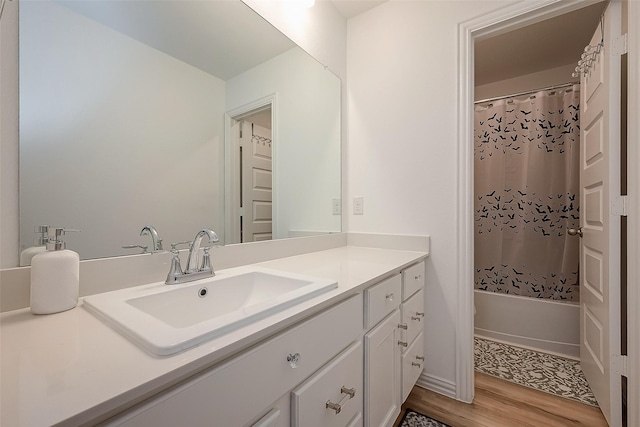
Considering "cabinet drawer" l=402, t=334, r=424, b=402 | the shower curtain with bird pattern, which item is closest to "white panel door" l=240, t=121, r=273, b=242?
"cabinet drawer" l=402, t=334, r=424, b=402

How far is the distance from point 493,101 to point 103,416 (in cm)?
299

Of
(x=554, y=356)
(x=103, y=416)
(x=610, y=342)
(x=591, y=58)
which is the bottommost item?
(x=554, y=356)

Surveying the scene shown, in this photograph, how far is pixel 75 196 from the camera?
0.79 metres

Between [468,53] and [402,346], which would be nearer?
[402,346]

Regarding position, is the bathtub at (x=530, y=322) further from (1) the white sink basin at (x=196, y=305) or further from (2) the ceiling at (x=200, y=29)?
(2) the ceiling at (x=200, y=29)

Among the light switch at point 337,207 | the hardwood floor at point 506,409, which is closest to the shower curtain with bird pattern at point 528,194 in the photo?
the hardwood floor at point 506,409

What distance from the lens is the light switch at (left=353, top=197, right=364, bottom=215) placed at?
1827 mm

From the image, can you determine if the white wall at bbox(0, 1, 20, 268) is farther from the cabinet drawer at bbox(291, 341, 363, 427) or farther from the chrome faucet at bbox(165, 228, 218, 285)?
the cabinet drawer at bbox(291, 341, 363, 427)

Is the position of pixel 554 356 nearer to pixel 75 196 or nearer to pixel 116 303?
pixel 116 303

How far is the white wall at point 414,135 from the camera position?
1.52 meters

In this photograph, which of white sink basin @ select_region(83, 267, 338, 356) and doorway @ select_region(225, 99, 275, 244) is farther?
doorway @ select_region(225, 99, 275, 244)

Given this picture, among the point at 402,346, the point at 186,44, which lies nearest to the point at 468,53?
the point at 186,44

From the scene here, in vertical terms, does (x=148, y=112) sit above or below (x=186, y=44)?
below

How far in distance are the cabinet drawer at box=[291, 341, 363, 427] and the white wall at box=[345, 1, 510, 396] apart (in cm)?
84
